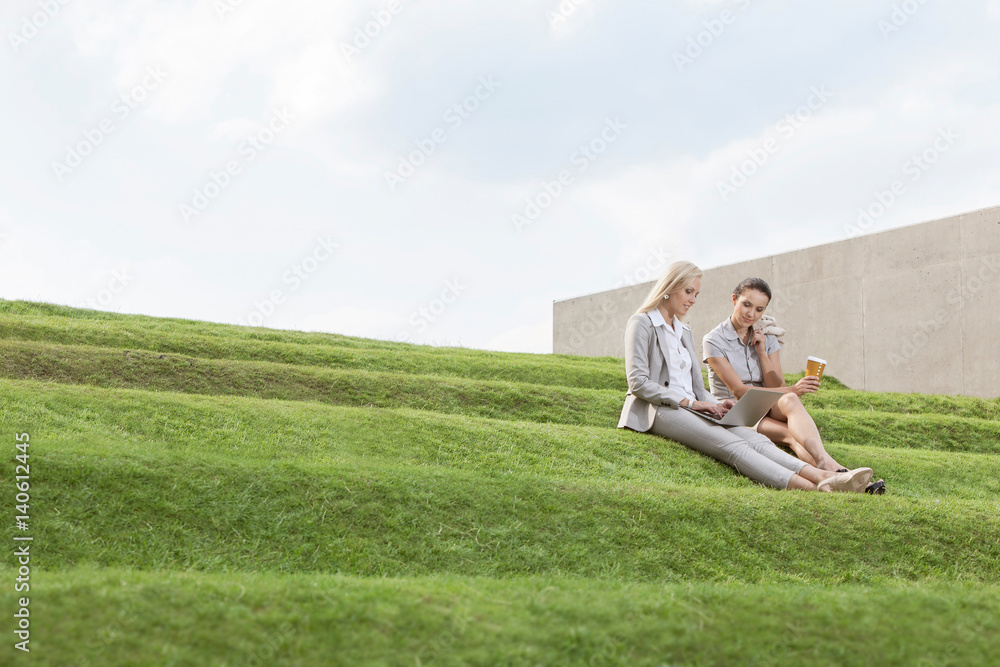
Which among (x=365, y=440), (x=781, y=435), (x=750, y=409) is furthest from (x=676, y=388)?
(x=365, y=440)

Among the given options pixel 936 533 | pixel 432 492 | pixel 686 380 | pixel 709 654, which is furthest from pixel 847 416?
pixel 709 654

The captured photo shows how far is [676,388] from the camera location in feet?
24.7

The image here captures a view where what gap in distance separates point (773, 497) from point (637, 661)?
10.6ft

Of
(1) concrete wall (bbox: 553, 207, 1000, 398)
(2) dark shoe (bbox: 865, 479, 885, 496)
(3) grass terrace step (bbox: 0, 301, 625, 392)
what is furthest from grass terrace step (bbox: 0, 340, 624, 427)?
(1) concrete wall (bbox: 553, 207, 1000, 398)

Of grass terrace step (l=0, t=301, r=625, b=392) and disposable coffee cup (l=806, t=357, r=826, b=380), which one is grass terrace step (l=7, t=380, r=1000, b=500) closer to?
disposable coffee cup (l=806, t=357, r=826, b=380)

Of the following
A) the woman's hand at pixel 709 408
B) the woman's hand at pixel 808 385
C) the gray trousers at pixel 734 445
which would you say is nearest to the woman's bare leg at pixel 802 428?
the woman's hand at pixel 808 385

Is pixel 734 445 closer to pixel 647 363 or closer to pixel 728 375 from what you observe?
pixel 728 375

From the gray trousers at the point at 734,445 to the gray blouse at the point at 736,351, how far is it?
67cm

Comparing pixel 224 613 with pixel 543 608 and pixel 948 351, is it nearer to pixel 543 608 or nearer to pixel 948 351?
pixel 543 608

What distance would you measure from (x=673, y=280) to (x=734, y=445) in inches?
62.9

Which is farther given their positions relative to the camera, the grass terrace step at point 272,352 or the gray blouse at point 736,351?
the grass terrace step at point 272,352

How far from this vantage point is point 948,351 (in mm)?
18203

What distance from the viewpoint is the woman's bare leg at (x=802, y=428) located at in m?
7.00

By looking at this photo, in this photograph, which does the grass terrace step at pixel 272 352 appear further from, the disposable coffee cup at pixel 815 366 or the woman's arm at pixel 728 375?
the disposable coffee cup at pixel 815 366
